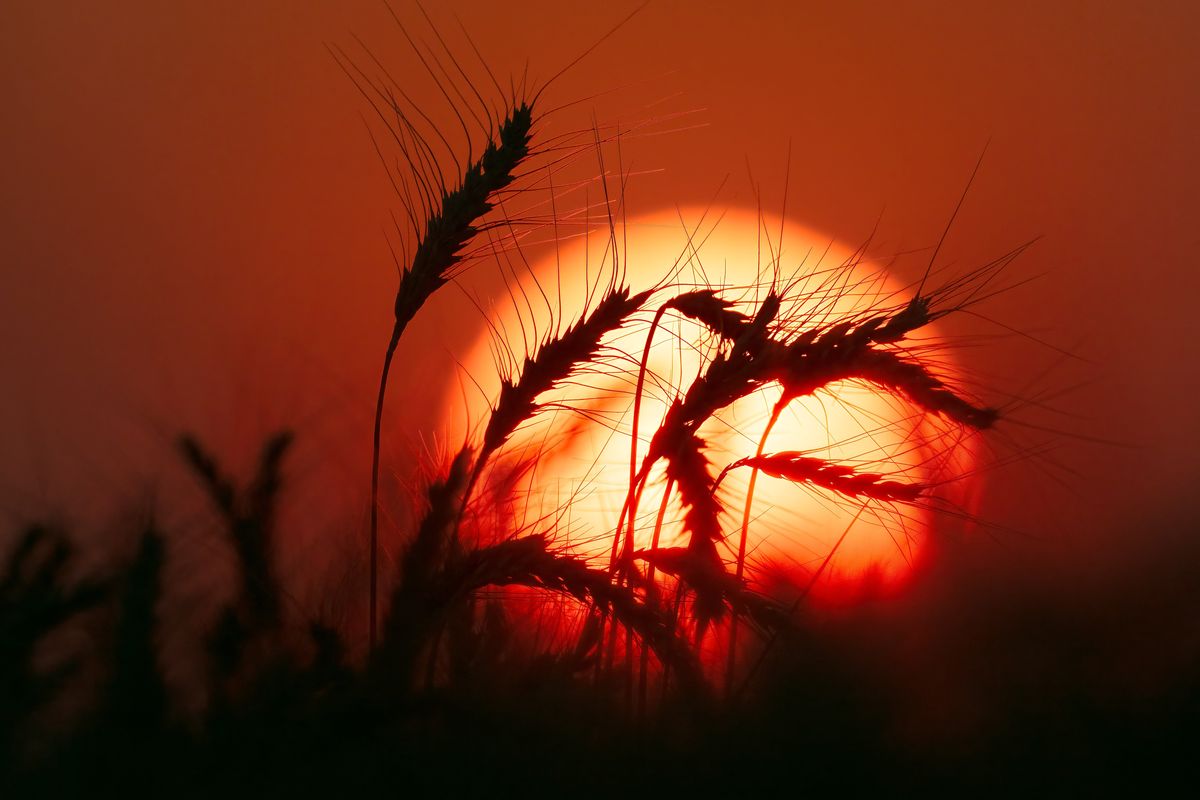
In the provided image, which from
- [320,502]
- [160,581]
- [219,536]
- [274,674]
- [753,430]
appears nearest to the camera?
[274,674]

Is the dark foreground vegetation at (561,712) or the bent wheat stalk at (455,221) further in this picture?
the bent wheat stalk at (455,221)

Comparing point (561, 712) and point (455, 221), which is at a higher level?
point (455, 221)

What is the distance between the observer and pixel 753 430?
53.6 inches

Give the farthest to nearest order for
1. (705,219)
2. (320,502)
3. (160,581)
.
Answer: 1. (705,219)
2. (320,502)
3. (160,581)

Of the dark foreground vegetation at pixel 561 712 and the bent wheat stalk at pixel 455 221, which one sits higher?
the bent wheat stalk at pixel 455 221

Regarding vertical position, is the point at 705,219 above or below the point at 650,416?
above

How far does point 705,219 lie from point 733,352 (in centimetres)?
56

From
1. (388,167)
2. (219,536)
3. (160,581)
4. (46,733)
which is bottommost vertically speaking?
(46,733)

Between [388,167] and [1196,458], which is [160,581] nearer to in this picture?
[388,167]

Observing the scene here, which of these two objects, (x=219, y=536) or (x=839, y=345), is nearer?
(x=839, y=345)

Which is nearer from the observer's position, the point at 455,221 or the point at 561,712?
the point at 561,712

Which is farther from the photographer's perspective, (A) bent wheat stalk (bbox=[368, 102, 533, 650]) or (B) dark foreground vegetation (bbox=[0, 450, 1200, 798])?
(A) bent wheat stalk (bbox=[368, 102, 533, 650])

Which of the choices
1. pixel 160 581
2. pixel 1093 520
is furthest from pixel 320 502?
pixel 1093 520

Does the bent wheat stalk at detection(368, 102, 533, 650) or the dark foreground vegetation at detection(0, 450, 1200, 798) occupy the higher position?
the bent wheat stalk at detection(368, 102, 533, 650)
